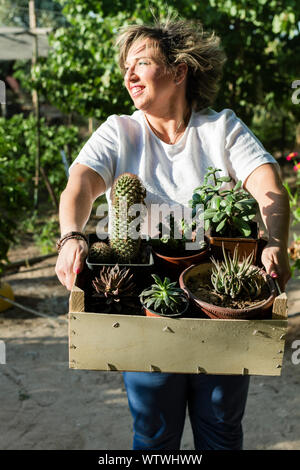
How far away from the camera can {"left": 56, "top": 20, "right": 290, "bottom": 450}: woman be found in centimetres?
174

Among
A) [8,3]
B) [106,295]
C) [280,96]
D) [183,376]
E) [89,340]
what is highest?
[8,3]

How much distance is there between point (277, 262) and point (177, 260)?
319mm

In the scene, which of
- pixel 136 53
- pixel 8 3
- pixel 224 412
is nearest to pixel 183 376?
pixel 224 412

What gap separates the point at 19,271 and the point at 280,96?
4.29 m

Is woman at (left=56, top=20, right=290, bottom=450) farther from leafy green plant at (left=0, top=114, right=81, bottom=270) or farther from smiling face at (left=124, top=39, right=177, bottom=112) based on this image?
leafy green plant at (left=0, top=114, right=81, bottom=270)

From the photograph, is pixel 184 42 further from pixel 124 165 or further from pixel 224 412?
pixel 224 412

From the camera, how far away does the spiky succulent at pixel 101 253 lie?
1476 mm

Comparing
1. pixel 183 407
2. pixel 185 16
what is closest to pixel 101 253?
pixel 183 407

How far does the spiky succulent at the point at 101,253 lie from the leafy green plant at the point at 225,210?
33cm

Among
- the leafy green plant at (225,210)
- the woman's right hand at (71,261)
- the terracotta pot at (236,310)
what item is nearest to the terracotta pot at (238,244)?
the leafy green plant at (225,210)

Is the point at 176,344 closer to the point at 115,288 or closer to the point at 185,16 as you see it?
the point at 115,288

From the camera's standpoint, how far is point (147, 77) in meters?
1.73

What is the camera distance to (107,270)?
1428 millimetres

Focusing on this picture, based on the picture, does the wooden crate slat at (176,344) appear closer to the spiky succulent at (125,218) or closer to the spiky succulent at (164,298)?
the spiky succulent at (164,298)
